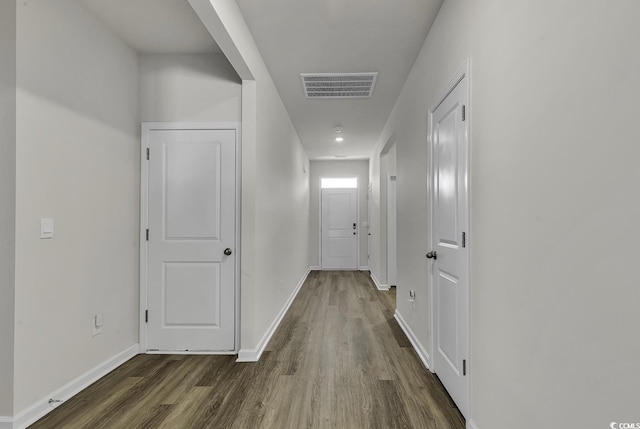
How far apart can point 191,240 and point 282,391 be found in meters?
1.49

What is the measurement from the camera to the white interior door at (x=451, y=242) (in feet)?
6.36

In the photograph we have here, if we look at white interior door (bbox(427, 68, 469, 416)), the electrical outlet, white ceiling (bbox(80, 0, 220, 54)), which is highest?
white ceiling (bbox(80, 0, 220, 54))

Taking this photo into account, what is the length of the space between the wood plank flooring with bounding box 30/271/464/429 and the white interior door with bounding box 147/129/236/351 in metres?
0.23

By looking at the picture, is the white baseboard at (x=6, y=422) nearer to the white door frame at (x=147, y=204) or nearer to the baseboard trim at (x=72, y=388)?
the baseboard trim at (x=72, y=388)

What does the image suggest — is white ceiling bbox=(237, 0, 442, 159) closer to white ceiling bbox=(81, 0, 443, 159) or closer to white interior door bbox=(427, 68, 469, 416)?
white ceiling bbox=(81, 0, 443, 159)

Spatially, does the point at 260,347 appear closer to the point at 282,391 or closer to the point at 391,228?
the point at 282,391

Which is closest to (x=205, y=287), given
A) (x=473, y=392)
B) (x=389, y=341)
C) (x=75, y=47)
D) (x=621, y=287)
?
(x=389, y=341)

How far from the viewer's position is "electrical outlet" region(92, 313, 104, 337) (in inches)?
97.7

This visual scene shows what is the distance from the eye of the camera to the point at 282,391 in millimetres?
2307

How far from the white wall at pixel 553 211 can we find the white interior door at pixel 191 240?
2.03 m

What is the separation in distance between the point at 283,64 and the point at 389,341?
9.22 feet

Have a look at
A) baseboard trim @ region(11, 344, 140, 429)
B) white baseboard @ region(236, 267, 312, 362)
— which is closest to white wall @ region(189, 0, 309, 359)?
white baseboard @ region(236, 267, 312, 362)

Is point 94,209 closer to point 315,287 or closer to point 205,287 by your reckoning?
point 205,287

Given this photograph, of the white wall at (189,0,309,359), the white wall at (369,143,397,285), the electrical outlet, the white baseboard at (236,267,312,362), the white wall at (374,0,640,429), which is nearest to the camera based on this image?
the white wall at (374,0,640,429)
